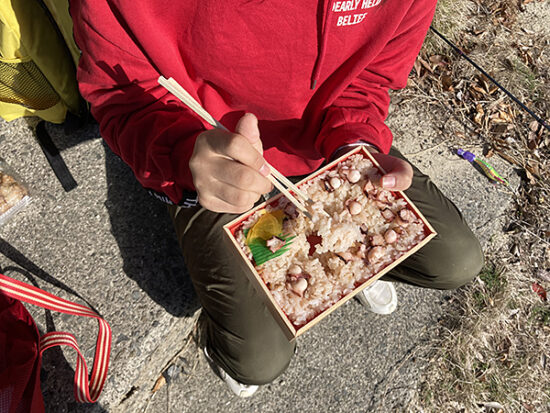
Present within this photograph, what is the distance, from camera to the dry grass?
2.09 meters

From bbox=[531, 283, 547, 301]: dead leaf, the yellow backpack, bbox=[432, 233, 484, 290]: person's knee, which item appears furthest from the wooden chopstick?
A: bbox=[531, 283, 547, 301]: dead leaf

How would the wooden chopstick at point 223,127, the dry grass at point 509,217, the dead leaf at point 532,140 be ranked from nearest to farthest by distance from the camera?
the wooden chopstick at point 223,127 < the dry grass at point 509,217 < the dead leaf at point 532,140

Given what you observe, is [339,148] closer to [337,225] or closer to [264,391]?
[337,225]

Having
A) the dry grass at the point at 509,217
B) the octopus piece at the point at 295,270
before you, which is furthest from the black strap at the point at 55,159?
the dry grass at the point at 509,217

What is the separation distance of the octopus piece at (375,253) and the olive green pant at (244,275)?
0.58 m

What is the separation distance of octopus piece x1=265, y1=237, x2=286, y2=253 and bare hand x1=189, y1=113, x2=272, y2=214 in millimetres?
130

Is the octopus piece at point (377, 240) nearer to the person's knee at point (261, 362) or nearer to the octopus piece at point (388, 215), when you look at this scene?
the octopus piece at point (388, 215)

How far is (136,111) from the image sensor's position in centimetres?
132

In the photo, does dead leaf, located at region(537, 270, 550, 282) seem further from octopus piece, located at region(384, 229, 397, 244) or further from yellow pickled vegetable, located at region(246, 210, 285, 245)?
yellow pickled vegetable, located at region(246, 210, 285, 245)

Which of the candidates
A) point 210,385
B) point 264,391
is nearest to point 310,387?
point 264,391

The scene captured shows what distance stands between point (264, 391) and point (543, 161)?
2.40 metres

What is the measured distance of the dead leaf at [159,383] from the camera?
75.5 inches

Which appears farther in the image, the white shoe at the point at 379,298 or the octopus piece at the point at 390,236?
the white shoe at the point at 379,298

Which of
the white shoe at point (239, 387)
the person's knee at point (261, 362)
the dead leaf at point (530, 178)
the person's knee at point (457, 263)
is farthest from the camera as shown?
the dead leaf at point (530, 178)
